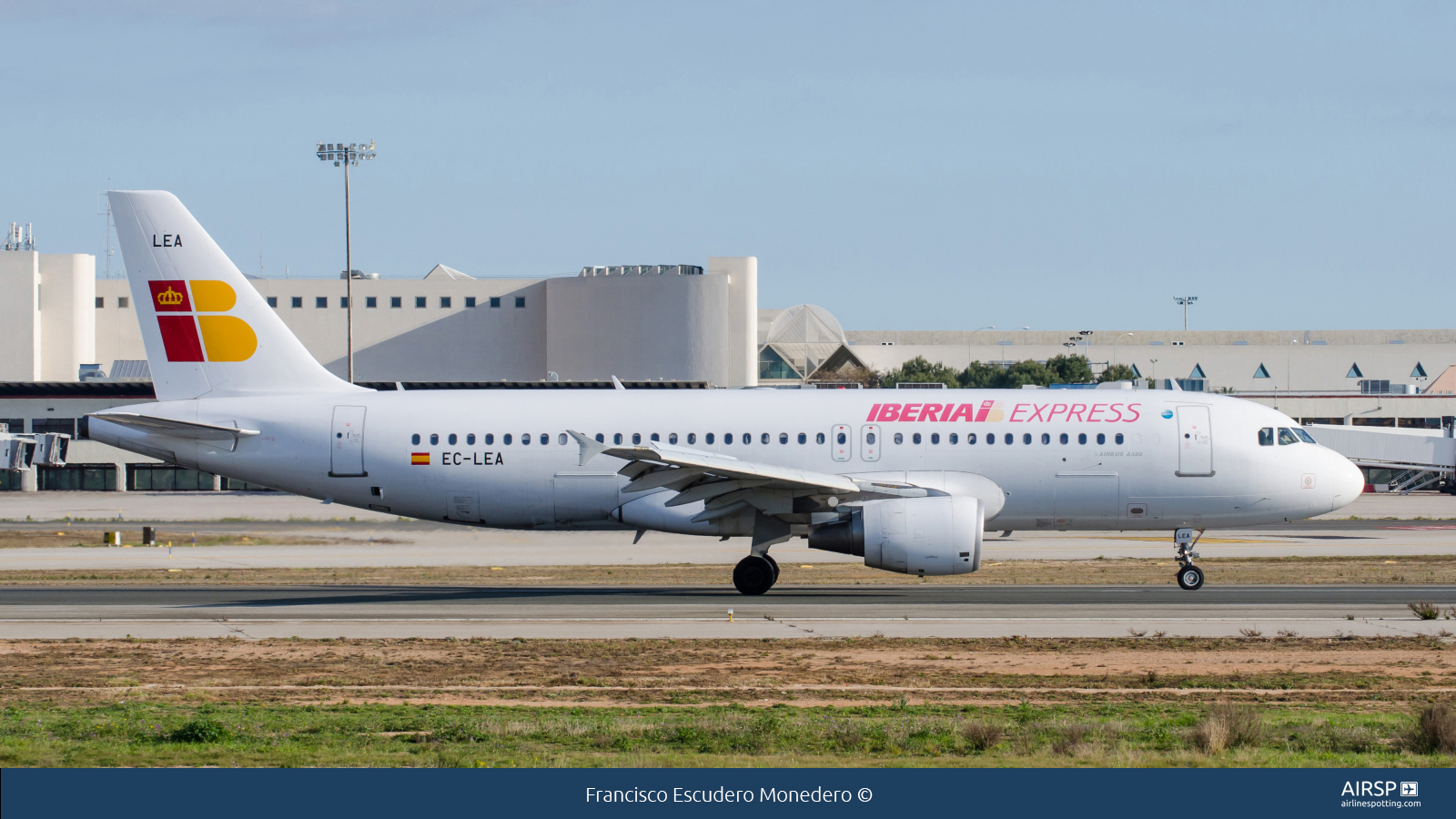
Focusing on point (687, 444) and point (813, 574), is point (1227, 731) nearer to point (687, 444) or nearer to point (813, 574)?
point (687, 444)

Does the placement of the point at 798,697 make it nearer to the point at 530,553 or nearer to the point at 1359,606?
the point at 1359,606

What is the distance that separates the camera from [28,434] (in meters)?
82.9

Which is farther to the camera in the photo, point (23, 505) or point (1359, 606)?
point (23, 505)

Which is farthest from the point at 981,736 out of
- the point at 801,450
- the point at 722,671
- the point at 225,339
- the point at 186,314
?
the point at 186,314

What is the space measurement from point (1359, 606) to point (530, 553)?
23.5 m

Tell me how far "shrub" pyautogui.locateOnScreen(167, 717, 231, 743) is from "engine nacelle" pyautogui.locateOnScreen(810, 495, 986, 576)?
48.1 feet

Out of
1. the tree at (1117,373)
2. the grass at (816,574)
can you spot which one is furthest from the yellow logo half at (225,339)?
the tree at (1117,373)

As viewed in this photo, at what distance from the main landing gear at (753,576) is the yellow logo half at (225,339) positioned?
11.5 meters

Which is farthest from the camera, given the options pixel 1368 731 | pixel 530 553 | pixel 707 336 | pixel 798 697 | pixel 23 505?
pixel 707 336

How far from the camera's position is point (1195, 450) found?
28.9 metres

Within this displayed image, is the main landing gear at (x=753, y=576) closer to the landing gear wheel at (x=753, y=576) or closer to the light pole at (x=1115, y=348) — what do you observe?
the landing gear wheel at (x=753, y=576)

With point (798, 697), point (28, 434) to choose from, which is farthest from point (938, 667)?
point (28, 434)

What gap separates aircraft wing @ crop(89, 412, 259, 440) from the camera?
28984 millimetres

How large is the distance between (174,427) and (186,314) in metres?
2.61
